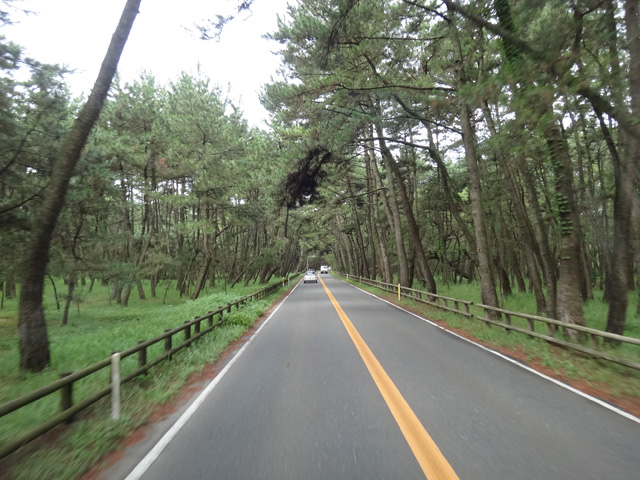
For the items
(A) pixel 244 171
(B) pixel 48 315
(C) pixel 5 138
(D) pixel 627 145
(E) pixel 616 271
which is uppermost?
(A) pixel 244 171

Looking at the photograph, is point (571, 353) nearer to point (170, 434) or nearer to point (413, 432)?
point (413, 432)

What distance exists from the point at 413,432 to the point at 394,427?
0.23 metres

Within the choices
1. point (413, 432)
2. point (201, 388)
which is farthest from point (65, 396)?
point (413, 432)

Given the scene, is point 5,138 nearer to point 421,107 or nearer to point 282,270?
point 421,107

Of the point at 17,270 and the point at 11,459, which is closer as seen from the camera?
the point at 11,459

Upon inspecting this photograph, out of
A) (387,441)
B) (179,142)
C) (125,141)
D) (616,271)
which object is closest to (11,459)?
(387,441)

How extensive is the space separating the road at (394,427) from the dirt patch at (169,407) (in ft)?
0.76

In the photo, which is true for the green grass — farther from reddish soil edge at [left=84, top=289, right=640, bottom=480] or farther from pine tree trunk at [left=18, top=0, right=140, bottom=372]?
pine tree trunk at [left=18, top=0, right=140, bottom=372]

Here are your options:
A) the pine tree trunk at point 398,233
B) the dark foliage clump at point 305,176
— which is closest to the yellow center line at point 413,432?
the dark foliage clump at point 305,176

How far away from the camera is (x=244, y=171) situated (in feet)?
68.3

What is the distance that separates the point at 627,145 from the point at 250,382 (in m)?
8.82

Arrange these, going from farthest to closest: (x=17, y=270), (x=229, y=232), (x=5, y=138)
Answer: (x=229, y=232) → (x=17, y=270) → (x=5, y=138)

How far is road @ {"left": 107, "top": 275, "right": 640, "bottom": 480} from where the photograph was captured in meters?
3.16

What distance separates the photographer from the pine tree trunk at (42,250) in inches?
249
